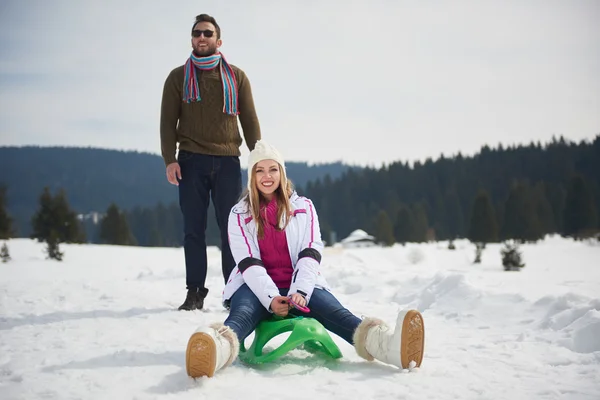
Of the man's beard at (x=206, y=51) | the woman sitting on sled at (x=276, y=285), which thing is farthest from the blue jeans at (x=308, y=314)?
the man's beard at (x=206, y=51)

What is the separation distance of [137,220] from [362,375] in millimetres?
93770

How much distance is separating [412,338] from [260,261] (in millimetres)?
1055

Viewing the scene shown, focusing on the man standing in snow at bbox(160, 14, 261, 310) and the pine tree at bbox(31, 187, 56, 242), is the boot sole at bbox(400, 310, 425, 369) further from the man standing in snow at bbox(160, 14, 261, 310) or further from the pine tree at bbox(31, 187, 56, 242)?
the pine tree at bbox(31, 187, 56, 242)

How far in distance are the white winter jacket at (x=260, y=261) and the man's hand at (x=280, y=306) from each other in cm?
4

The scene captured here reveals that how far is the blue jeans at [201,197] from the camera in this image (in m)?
4.49

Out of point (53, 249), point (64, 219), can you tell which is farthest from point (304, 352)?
point (64, 219)

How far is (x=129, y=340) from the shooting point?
3424mm

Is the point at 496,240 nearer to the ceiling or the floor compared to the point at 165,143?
nearer to the floor

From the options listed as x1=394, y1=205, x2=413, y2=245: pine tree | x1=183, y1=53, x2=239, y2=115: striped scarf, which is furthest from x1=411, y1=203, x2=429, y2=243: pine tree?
x1=183, y1=53, x2=239, y2=115: striped scarf

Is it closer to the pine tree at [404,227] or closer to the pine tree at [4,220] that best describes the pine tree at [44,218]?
the pine tree at [4,220]

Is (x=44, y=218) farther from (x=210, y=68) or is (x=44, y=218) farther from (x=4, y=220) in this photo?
(x=210, y=68)

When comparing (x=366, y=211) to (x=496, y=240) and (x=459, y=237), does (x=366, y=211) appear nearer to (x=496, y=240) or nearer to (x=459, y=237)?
(x=459, y=237)

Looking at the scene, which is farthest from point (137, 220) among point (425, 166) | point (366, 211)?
point (425, 166)

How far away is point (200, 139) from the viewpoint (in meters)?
4.47
